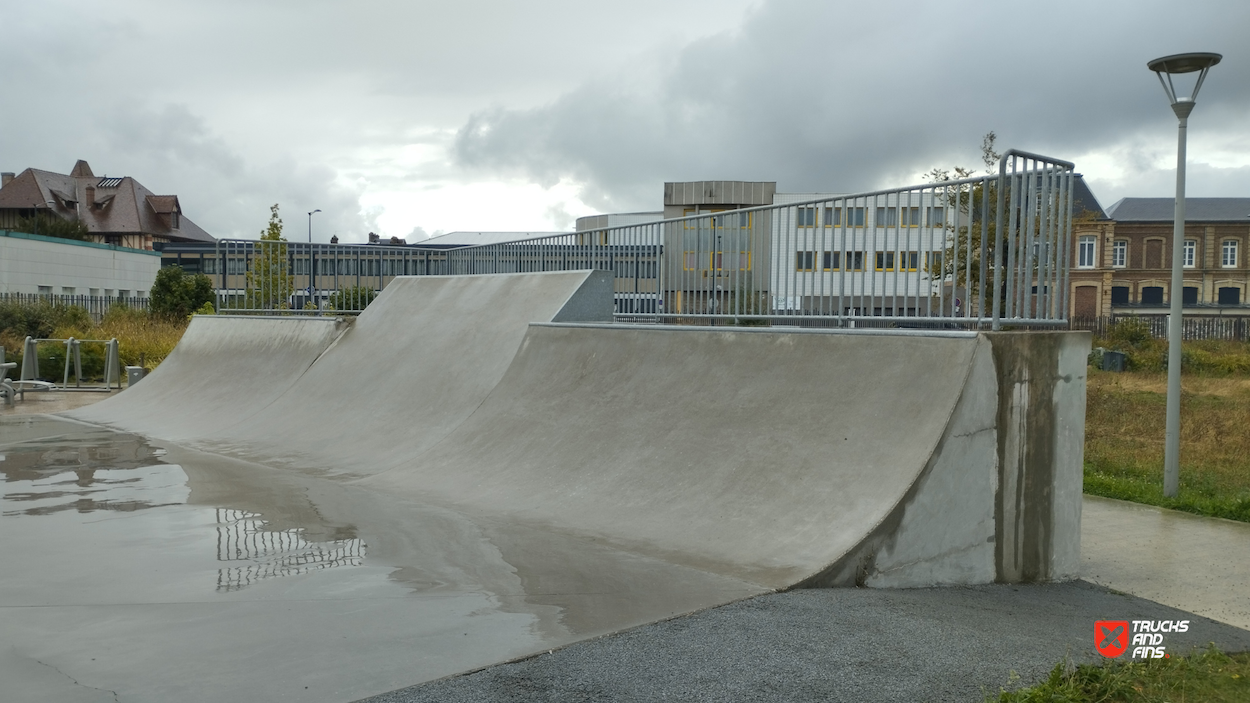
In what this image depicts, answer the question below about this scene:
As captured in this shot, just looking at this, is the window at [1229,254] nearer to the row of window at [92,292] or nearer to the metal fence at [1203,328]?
the metal fence at [1203,328]

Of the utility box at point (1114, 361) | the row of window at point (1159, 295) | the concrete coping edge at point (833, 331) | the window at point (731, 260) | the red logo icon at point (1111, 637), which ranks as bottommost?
the red logo icon at point (1111, 637)

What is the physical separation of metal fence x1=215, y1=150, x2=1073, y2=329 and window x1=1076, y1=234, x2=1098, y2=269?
68237 mm

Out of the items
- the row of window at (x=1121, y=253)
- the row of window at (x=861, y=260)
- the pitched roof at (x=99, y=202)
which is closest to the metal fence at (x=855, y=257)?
the row of window at (x=861, y=260)

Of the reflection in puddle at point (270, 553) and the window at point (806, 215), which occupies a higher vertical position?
the window at point (806, 215)

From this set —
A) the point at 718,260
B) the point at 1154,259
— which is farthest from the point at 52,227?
the point at 1154,259

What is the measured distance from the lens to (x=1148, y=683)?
4188 millimetres

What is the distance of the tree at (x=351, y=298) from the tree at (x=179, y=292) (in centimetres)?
2449

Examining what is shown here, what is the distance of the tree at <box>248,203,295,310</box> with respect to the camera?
1727 centimetres

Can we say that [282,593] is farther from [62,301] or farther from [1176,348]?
[62,301]

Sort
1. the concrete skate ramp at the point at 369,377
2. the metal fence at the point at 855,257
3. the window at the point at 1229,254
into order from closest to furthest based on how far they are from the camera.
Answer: the metal fence at the point at 855,257
the concrete skate ramp at the point at 369,377
the window at the point at 1229,254

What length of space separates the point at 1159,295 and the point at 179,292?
68.3 m

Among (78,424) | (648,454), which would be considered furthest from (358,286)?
(648,454)

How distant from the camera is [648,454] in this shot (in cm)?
743

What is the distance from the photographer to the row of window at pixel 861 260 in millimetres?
6870
